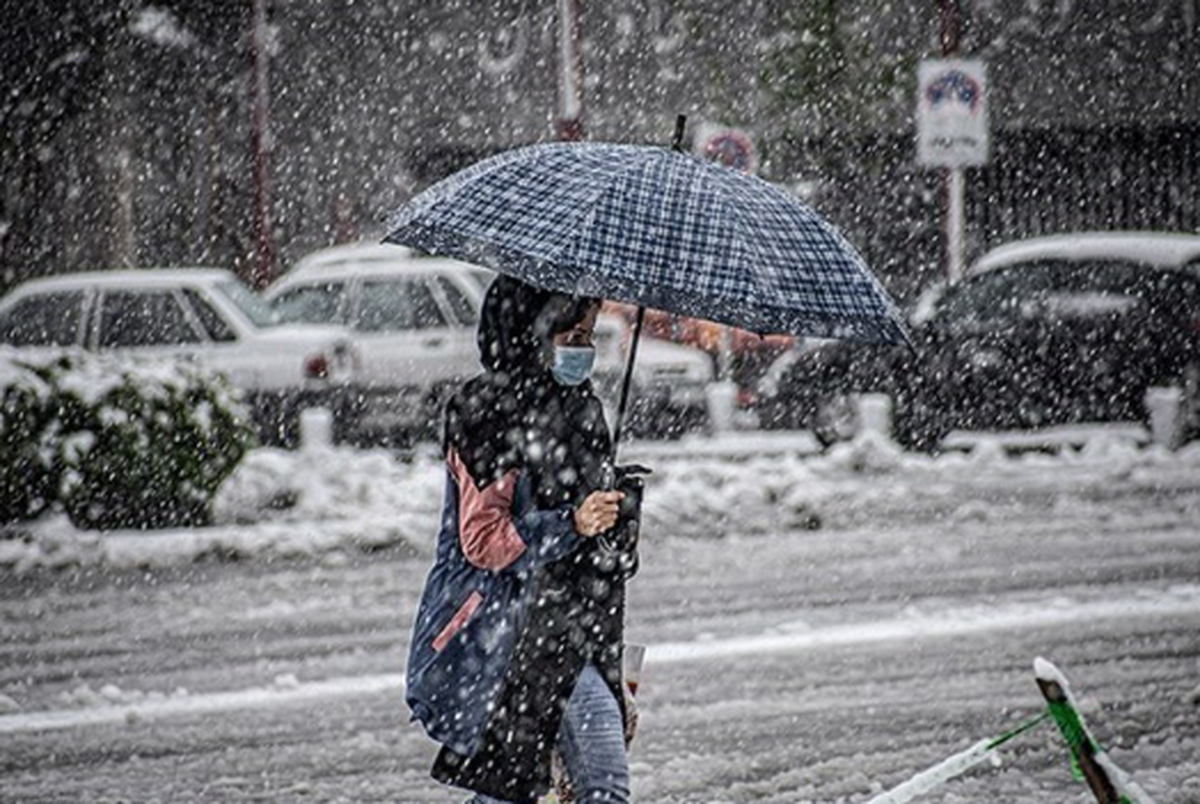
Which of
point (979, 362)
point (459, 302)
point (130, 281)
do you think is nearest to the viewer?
point (979, 362)

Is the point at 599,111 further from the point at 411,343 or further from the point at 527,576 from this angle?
the point at 527,576

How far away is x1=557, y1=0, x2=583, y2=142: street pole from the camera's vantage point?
21.4 meters

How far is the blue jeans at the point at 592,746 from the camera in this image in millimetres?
3576

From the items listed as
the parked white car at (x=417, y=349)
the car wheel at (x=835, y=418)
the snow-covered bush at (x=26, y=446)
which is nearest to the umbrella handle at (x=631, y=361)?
the snow-covered bush at (x=26, y=446)

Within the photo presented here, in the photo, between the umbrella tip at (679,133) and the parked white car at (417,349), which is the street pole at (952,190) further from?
the umbrella tip at (679,133)

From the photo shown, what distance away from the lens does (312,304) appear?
50.0 feet

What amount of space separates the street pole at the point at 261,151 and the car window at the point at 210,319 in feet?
28.3

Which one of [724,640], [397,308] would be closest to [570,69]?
[397,308]

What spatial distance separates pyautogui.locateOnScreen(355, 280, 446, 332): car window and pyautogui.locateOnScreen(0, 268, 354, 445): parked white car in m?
0.32

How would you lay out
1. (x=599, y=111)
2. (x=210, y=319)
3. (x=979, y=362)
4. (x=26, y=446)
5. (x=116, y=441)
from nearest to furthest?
(x=26, y=446), (x=116, y=441), (x=979, y=362), (x=210, y=319), (x=599, y=111)

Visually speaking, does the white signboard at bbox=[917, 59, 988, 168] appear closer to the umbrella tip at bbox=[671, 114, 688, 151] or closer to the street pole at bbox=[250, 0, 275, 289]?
the street pole at bbox=[250, 0, 275, 289]

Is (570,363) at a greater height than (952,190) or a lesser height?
lesser

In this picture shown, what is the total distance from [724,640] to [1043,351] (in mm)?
7219

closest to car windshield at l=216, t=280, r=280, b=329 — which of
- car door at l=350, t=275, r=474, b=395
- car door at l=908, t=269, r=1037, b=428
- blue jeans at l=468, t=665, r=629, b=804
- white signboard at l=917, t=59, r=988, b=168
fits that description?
car door at l=350, t=275, r=474, b=395
